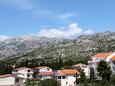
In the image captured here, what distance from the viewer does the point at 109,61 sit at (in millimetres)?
86812

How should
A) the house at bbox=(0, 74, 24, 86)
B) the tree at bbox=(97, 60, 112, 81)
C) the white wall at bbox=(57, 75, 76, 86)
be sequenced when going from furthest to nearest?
the house at bbox=(0, 74, 24, 86)
the white wall at bbox=(57, 75, 76, 86)
the tree at bbox=(97, 60, 112, 81)

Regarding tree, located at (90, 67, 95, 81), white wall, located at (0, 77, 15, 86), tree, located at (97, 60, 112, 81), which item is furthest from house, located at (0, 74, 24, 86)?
tree, located at (97, 60, 112, 81)

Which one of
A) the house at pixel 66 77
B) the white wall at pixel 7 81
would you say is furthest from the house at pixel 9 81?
the house at pixel 66 77

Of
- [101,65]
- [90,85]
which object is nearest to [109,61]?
[101,65]

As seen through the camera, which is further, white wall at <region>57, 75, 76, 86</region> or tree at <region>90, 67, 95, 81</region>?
white wall at <region>57, 75, 76, 86</region>

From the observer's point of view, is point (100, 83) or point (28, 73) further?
point (28, 73)

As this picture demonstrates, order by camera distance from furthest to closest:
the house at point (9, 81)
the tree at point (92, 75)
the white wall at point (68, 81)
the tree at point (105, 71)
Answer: the house at point (9, 81), the white wall at point (68, 81), the tree at point (92, 75), the tree at point (105, 71)

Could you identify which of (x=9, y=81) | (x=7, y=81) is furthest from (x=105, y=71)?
(x=7, y=81)

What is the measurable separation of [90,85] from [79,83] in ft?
36.2

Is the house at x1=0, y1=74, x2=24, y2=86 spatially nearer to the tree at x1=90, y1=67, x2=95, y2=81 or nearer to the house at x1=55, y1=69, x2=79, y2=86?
the house at x1=55, y1=69, x2=79, y2=86

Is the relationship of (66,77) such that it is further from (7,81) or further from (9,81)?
(7,81)

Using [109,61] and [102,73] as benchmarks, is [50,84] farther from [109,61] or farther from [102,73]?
[109,61]

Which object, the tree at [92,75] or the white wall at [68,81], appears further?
the white wall at [68,81]

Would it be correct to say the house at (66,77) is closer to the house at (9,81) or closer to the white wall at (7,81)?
the house at (9,81)
